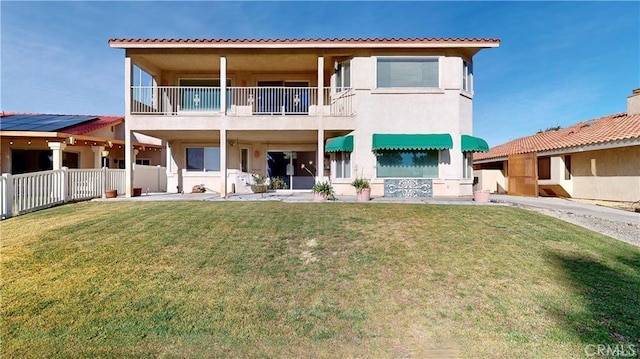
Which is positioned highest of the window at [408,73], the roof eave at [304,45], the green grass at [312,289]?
the roof eave at [304,45]

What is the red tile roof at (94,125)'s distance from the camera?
20234 mm

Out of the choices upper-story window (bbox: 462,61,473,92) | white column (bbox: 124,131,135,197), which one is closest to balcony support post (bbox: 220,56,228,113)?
white column (bbox: 124,131,135,197)

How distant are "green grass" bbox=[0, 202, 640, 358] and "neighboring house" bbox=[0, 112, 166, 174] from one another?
1225cm

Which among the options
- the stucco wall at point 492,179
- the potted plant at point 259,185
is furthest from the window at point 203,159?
the stucco wall at point 492,179

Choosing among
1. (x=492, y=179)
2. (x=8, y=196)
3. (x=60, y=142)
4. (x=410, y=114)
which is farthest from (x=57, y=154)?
(x=492, y=179)

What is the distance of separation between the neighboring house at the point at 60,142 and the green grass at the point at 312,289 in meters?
12.2

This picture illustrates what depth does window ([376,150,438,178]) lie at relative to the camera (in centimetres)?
1672

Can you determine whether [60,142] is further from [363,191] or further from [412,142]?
[412,142]

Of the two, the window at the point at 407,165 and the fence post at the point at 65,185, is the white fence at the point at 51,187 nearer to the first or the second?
the fence post at the point at 65,185

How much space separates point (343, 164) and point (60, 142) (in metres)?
17.7

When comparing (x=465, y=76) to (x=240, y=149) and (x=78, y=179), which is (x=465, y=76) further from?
(x=78, y=179)

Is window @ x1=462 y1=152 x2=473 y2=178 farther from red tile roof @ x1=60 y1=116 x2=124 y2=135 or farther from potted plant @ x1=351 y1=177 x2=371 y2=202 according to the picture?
red tile roof @ x1=60 y1=116 x2=124 y2=135

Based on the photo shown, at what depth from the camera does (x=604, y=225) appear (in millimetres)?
10797

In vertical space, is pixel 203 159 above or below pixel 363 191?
above
